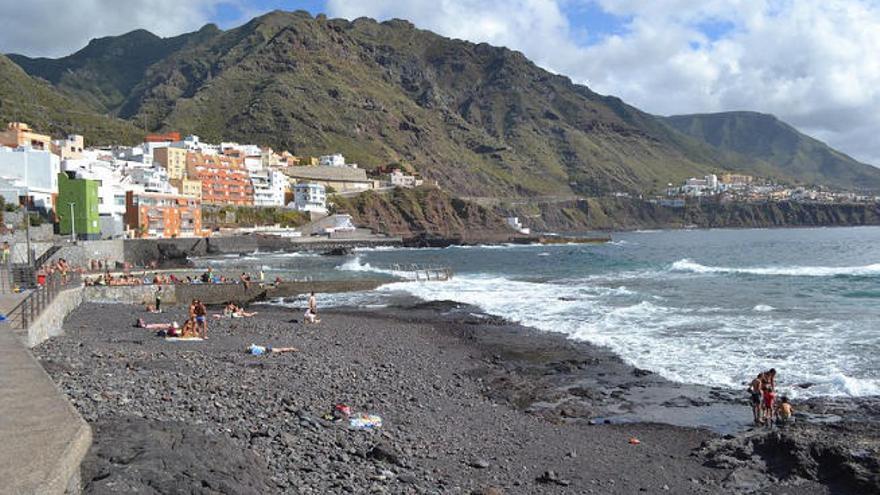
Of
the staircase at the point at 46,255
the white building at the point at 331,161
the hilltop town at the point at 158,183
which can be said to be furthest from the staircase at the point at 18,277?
the white building at the point at 331,161

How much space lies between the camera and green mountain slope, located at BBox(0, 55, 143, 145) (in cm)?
11631

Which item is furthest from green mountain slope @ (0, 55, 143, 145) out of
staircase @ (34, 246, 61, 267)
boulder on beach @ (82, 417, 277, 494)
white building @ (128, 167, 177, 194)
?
boulder on beach @ (82, 417, 277, 494)

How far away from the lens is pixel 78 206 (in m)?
56.1

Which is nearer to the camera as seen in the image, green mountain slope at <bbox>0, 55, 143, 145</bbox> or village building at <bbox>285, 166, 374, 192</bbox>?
green mountain slope at <bbox>0, 55, 143, 145</bbox>

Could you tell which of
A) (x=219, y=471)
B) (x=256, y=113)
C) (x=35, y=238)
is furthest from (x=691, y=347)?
(x=256, y=113)

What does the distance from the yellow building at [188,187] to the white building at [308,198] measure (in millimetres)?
22599

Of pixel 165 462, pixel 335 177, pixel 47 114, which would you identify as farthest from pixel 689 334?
pixel 335 177

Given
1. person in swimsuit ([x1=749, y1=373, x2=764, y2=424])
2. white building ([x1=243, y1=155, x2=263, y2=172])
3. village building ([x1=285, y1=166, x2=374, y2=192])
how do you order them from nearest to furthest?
person in swimsuit ([x1=749, y1=373, x2=764, y2=424]) < white building ([x1=243, y1=155, x2=263, y2=172]) < village building ([x1=285, y1=166, x2=374, y2=192])

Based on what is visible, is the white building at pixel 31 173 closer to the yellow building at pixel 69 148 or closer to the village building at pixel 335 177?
the yellow building at pixel 69 148

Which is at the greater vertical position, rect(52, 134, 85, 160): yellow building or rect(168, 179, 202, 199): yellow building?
rect(52, 134, 85, 160): yellow building

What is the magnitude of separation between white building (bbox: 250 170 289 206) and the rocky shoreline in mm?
103746

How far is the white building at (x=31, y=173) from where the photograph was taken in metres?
60.1

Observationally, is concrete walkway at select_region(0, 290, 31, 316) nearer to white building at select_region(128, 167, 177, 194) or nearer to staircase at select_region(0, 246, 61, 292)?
staircase at select_region(0, 246, 61, 292)

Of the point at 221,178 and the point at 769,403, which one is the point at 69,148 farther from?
the point at 769,403
